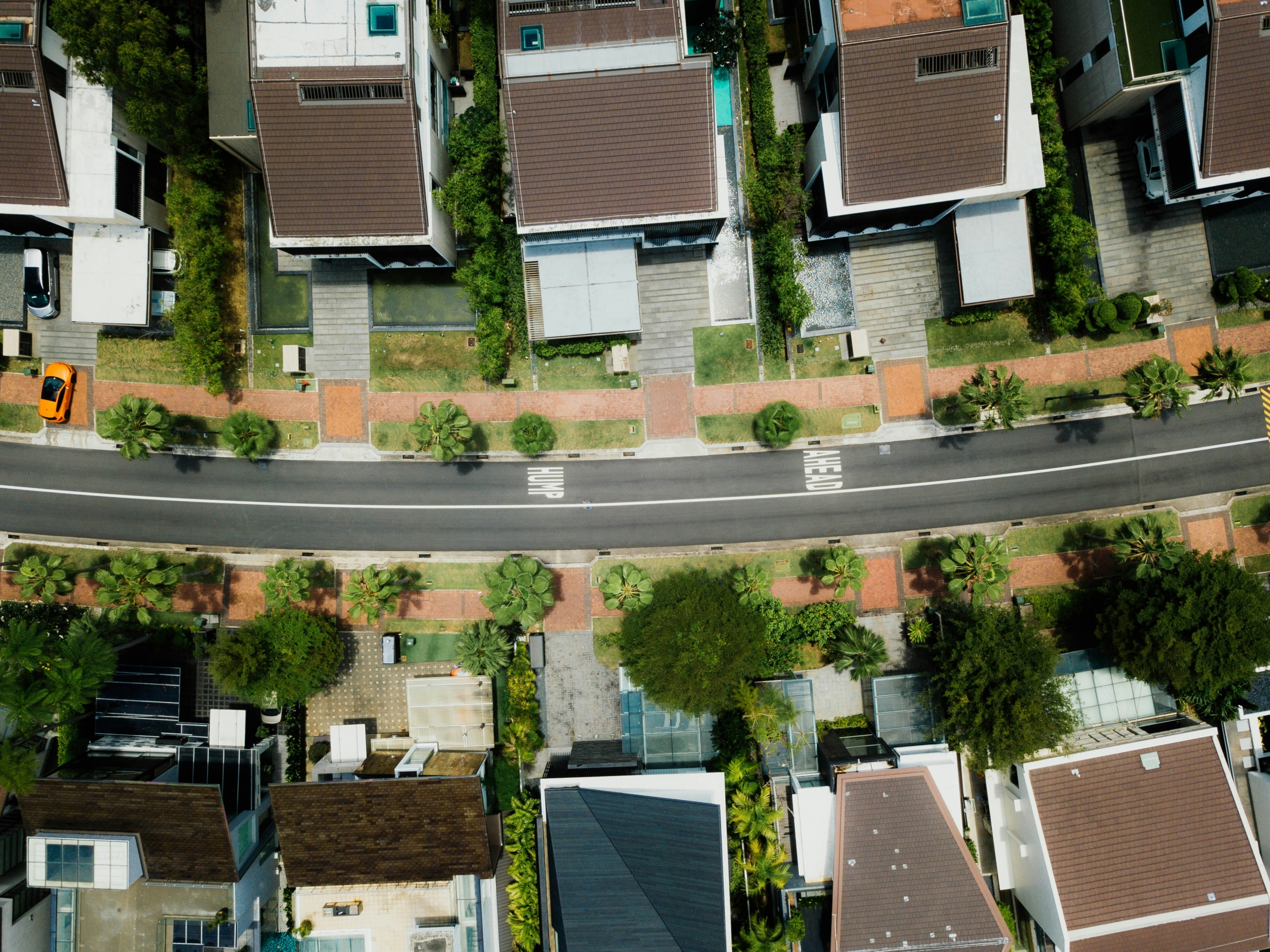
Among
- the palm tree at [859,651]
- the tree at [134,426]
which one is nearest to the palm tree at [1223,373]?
the palm tree at [859,651]

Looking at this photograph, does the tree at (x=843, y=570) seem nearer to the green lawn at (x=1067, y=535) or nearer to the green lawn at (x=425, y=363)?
the green lawn at (x=1067, y=535)

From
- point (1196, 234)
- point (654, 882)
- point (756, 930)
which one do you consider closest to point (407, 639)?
point (654, 882)

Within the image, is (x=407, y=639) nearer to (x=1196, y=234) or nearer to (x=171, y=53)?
(x=171, y=53)

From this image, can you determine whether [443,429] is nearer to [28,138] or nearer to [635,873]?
[635,873]

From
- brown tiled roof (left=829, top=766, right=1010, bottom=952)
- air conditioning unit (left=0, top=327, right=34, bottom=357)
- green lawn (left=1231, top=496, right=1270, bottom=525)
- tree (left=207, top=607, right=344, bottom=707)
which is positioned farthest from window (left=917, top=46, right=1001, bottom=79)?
air conditioning unit (left=0, top=327, right=34, bottom=357)

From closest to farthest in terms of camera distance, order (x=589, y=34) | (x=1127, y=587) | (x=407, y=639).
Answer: (x=589, y=34)
(x=1127, y=587)
(x=407, y=639)
